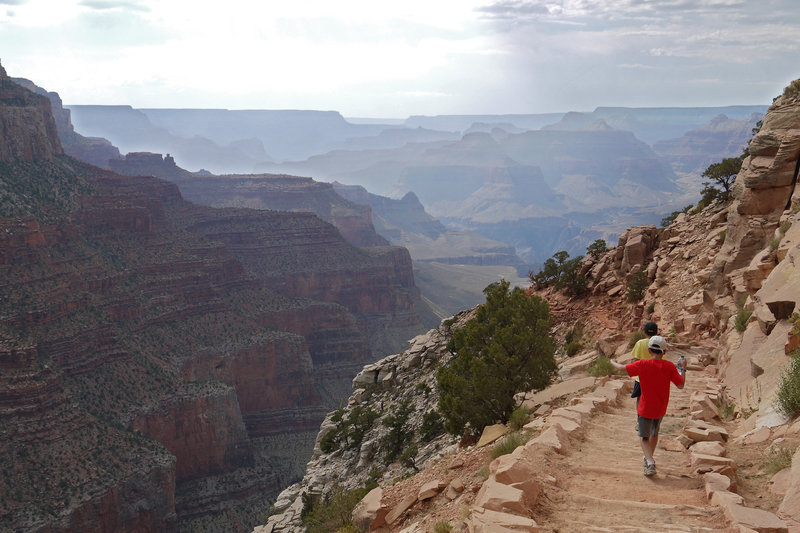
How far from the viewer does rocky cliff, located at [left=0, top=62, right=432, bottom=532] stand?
49781mm

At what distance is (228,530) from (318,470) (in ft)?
96.8

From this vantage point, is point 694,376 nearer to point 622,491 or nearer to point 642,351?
point 642,351

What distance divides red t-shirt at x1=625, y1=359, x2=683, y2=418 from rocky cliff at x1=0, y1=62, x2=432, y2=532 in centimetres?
4327

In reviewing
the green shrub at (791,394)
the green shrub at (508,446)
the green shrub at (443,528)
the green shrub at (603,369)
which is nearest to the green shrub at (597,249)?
the green shrub at (603,369)

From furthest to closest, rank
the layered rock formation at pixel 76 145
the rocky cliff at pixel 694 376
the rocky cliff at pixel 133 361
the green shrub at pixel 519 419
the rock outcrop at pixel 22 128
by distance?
1. the layered rock formation at pixel 76 145
2. the rock outcrop at pixel 22 128
3. the rocky cliff at pixel 133 361
4. the green shrub at pixel 519 419
5. the rocky cliff at pixel 694 376

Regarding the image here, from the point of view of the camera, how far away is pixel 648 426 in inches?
493

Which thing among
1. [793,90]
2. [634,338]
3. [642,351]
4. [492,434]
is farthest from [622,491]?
[793,90]

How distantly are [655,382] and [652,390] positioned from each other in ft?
0.49

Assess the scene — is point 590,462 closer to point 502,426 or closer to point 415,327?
point 502,426

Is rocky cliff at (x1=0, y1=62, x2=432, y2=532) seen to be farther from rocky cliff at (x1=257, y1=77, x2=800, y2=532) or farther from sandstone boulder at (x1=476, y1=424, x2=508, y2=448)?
sandstone boulder at (x1=476, y1=424, x2=508, y2=448)

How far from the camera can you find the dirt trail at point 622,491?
1062 cm

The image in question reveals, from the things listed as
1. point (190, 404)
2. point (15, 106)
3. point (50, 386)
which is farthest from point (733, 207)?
point (15, 106)

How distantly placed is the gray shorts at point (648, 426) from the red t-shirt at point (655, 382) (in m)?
0.09

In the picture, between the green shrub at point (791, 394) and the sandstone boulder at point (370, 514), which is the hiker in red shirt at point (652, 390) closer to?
the green shrub at point (791, 394)
